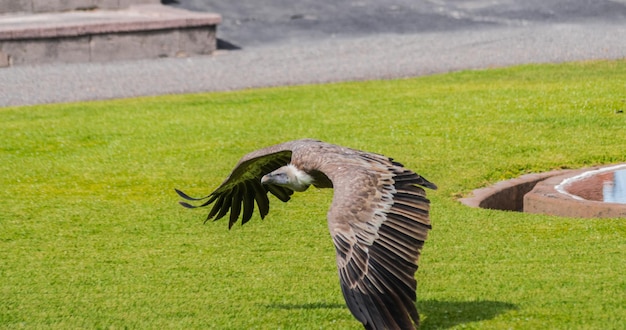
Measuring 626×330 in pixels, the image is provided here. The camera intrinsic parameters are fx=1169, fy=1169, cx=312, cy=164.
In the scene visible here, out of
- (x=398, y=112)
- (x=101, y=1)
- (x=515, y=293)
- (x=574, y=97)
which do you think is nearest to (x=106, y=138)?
(x=398, y=112)

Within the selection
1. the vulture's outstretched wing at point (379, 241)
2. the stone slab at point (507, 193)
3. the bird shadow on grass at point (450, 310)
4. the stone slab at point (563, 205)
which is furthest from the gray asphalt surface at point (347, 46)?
the vulture's outstretched wing at point (379, 241)

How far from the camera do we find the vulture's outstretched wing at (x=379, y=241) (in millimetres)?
5691

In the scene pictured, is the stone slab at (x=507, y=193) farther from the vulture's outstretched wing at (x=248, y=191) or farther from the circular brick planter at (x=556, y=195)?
the vulture's outstretched wing at (x=248, y=191)

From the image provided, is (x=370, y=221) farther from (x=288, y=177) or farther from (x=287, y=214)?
(x=287, y=214)

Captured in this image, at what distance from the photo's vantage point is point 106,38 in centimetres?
1783

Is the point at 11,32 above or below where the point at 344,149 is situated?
below

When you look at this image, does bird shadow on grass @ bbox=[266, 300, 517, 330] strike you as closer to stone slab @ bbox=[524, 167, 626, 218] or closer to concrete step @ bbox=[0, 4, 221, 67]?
stone slab @ bbox=[524, 167, 626, 218]

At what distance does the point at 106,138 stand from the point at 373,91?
3713 millimetres

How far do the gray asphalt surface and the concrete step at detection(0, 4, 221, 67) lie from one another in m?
0.30

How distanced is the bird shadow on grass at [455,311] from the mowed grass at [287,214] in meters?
0.02

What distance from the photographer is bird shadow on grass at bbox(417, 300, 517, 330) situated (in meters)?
6.65

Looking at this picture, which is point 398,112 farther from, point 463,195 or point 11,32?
point 11,32

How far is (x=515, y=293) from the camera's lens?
7.10m

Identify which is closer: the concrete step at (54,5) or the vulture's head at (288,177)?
the vulture's head at (288,177)
